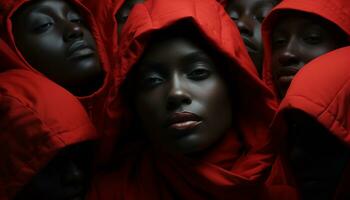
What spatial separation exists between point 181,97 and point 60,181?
1.08 ft

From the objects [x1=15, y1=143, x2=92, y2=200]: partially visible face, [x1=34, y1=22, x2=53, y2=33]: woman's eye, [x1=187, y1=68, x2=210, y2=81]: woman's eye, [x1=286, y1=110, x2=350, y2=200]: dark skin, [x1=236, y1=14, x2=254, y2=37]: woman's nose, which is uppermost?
[x1=187, y1=68, x2=210, y2=81]: woman's eye

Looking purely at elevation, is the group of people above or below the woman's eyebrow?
below

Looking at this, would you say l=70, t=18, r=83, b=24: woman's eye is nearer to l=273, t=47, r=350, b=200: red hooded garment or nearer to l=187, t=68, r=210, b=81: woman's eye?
l=187, t=68, r=210, b=81: woman's eye

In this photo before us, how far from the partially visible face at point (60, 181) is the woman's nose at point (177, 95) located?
0.25 metres

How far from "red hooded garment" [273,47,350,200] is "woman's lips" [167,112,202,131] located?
0.18 metres

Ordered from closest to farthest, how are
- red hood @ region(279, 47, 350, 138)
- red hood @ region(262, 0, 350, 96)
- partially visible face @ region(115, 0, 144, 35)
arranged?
1. red hood @ region(279, 47, 350, 138)
2. red hood @ region(262, 0, 350, 96)
3. partially visible face @ region(115, 0, 144, 35)

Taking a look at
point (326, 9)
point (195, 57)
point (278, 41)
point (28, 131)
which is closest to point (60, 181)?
point (28, 131)

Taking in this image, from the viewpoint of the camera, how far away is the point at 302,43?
1256 millimetres

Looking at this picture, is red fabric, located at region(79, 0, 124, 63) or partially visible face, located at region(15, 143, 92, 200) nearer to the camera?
partially visible face, located at region(15, 143, 92, 200)

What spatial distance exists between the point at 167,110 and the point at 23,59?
440 millimetres

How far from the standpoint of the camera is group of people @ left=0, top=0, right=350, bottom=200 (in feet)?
3.44

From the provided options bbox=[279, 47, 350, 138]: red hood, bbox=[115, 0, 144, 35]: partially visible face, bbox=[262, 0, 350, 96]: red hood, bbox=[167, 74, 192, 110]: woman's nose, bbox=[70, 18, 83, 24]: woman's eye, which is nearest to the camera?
bbox=[279, 47, 350, 138]: red hood

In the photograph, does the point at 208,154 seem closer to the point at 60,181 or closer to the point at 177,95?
the point at 177,95

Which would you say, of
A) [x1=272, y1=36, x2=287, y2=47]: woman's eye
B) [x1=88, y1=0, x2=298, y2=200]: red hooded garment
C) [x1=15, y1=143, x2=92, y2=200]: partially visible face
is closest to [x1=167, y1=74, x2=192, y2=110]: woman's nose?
[x1=88, y1=0, x2=298, y2=200]: red hooded garment
